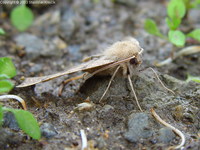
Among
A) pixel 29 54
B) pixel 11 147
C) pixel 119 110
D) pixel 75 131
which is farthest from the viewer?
pixel 29 54

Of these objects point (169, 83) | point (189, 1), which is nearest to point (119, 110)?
point (169, 83)

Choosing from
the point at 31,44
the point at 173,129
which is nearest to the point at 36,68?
the point at 31,44

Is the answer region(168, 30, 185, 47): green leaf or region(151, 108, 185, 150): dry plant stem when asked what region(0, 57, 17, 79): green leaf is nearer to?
region(151, 108, 185, 150): dry plant stem

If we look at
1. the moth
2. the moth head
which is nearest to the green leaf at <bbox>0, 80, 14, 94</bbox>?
the moth

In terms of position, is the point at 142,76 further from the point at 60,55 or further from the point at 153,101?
the point at 60,55

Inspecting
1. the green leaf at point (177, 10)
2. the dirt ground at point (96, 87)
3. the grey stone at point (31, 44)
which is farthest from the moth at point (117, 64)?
the grey stone at point (31, 44)

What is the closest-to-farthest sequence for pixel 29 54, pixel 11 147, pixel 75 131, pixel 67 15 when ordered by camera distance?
pixel 11 147, pixel 75 131, pixel 29 54, pixel 67 15

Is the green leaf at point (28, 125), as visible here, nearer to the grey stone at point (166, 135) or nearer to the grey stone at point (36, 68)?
the grey stone at point (166, 135)
